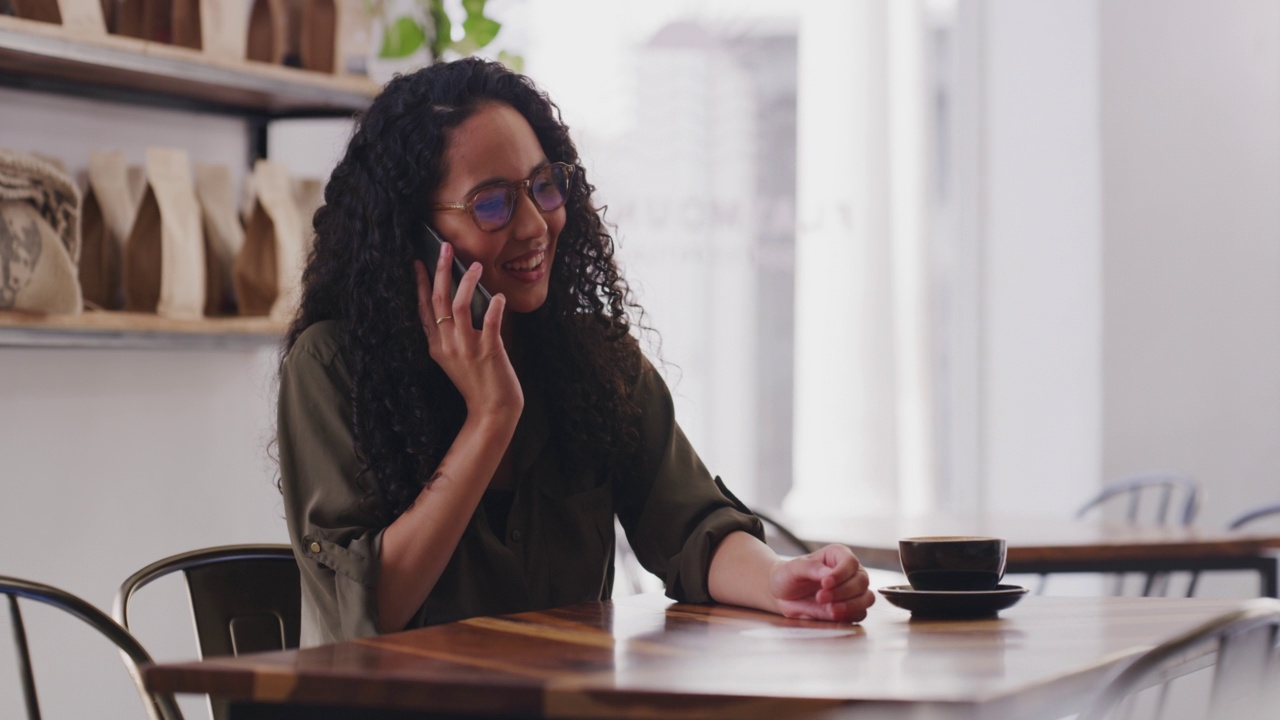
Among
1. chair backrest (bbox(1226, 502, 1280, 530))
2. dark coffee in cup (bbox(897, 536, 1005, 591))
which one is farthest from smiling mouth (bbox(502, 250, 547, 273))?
chair backrest (bbox(1226, 502, 1280, 530))

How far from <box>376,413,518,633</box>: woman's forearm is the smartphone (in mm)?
157

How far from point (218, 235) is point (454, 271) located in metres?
1.01

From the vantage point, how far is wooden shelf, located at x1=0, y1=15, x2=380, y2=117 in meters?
2.23

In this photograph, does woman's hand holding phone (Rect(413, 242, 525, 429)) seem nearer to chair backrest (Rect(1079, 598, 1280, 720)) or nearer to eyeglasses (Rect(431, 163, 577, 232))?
eyeglasses (Rect(431, 163, 577, 232))

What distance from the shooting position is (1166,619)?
1.40 metres

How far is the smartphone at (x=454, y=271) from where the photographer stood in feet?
5.58

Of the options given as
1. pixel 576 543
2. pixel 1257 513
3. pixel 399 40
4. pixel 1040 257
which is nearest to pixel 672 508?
pixel 576 543

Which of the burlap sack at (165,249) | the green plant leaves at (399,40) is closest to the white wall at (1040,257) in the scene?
the green plant leaves at (399,40)

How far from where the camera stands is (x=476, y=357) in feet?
5.41

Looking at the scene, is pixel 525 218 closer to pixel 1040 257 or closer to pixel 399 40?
pixel 399 40

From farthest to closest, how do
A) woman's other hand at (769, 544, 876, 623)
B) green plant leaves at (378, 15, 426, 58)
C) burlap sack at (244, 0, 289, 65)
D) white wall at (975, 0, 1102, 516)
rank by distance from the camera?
white wall at (975, 0, 1102, 516) < green plant leaves at (378, 15, 426, 58) < burlap sack at (244, 0, 289, 65) < woman's other hand at (769, 544, 876, 623)

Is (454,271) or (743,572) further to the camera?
(454,271)

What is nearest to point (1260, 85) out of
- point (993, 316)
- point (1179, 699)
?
point (993, 316)

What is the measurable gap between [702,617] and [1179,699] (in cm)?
345
